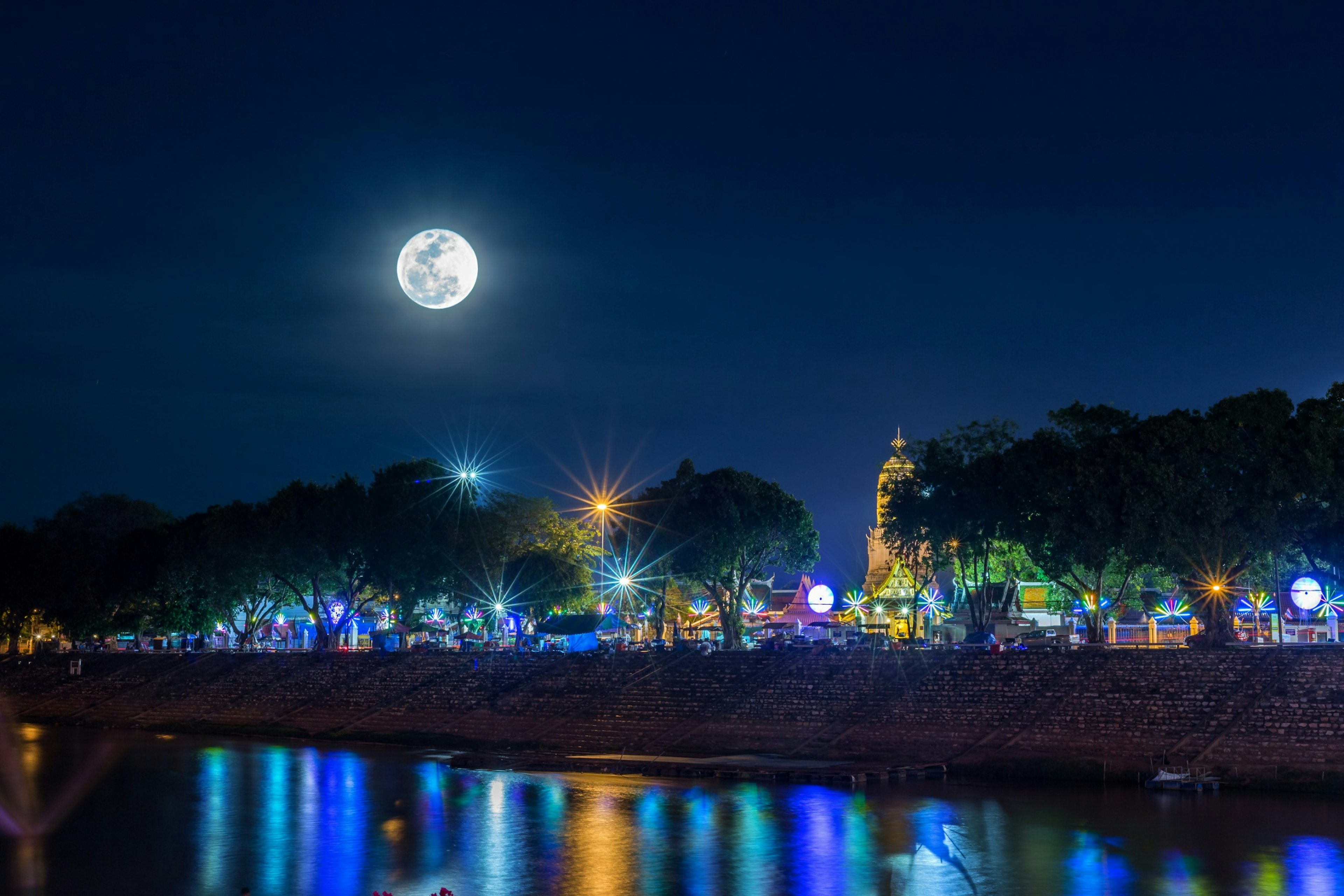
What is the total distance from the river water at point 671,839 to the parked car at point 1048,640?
1247 centimetres

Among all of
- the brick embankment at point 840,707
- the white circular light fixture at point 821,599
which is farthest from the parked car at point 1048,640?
the white circular light fixture at point 821,599

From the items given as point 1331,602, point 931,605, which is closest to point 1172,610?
point 931,605

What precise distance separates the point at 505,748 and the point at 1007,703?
24914 mm

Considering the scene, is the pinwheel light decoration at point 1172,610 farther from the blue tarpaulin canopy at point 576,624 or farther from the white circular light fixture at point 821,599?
the blue tarpaulin canopy at point 576,624

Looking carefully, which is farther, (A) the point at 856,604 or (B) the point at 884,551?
(B) the point at 884,551

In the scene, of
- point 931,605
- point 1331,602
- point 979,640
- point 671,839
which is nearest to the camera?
point 671,839

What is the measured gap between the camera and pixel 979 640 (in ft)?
209

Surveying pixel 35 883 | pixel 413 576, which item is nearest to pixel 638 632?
pixel 413 576

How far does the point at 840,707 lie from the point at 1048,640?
11911 millimetres

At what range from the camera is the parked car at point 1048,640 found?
5775cm

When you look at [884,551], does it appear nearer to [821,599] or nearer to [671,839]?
[821,599]

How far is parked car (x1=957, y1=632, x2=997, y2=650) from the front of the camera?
2376 inches

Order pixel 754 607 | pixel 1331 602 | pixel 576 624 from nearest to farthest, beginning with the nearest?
pixel 1331 602 → pixel 576 624 → pixel 754 607

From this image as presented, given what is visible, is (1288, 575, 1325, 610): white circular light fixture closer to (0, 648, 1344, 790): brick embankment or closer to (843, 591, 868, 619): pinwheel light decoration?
(0, 648, 1344, 790): brick embankment
